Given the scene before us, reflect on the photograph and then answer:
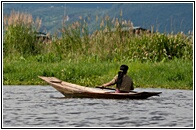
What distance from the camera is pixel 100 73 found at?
23.5 metres

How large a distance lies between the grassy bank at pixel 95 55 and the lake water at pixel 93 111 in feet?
8.58

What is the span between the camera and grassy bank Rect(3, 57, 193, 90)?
2230 centimetres

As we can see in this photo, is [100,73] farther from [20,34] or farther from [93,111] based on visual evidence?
[93,111]

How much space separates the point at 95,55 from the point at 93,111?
10761 millimetres

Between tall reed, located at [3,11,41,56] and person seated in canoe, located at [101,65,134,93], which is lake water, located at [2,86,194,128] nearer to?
person seated in canoe, located at [101,65,134,93]

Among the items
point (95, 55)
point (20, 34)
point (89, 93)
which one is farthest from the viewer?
point (20, 34)

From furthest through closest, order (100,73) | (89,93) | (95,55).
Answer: (95,55) < (100,73) < (89,93)

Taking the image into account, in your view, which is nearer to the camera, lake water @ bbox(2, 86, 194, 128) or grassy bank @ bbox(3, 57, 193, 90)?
lake water @ bbox(2, 86, 194, 128)

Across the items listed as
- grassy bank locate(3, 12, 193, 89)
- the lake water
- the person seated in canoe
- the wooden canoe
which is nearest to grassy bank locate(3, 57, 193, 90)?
grassy bank locate(3, 12, 193, 89)

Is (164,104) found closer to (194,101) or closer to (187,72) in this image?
(194,101)

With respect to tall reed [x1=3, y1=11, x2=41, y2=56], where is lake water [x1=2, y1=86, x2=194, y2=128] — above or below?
below

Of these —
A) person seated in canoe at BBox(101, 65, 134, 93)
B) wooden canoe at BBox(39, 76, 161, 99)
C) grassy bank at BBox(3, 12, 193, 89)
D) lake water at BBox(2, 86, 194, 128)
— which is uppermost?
grassy bank at BBox(3, 12, 193, 89)

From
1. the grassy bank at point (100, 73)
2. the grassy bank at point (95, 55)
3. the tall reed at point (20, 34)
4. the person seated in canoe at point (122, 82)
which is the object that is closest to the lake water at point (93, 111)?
the person seated in canoe at point (122, 82)

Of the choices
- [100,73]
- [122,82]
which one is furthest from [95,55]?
[122,82]
